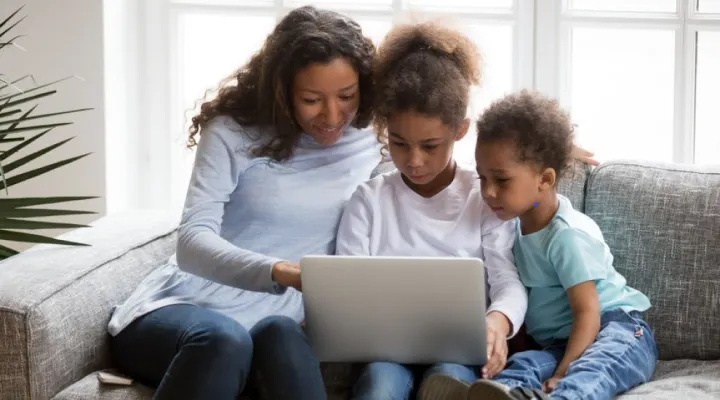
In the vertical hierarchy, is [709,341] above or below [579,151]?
below

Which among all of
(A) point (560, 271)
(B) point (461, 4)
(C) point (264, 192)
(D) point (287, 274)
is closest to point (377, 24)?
(B) point (461, 4)

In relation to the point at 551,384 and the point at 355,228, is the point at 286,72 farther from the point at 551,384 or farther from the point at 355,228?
the point at 551,384

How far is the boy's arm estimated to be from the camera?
201 centimetres

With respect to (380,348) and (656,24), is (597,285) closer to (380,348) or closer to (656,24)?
(380,348)

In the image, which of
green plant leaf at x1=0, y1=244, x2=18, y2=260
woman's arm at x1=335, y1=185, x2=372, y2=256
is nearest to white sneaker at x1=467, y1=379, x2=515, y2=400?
woman's arm at x1=335, y1=185, x2=372, y2=256

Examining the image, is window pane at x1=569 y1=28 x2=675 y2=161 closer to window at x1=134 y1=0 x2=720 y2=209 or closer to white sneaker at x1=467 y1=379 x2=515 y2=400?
window at x1=134 y1=0 x2=720 y2=209

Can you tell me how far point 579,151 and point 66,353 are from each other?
47.0 inches

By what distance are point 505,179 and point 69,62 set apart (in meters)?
1.32

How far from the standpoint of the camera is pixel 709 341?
7.20 feet

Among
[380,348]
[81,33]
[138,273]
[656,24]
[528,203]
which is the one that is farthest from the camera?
[656,24]

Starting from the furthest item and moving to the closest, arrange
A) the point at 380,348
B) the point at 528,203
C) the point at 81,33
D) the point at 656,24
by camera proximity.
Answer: the point at 656,24 → the point at 81,33 → the point at 528,203 → the point at 380,348

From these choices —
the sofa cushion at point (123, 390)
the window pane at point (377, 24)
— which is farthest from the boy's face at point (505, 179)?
the window pane at point (377, 24)

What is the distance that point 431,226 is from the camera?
7.04 feet

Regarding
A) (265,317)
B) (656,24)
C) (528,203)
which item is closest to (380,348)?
(265,317)
